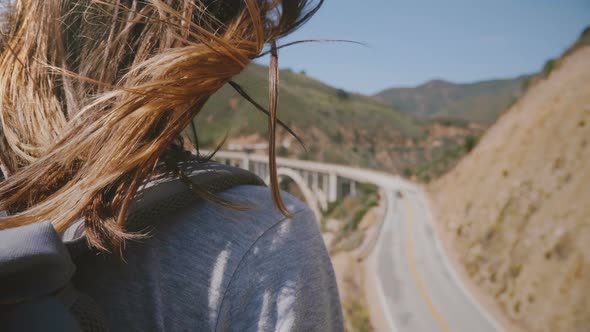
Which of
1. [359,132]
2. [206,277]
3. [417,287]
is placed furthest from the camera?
[359,132]

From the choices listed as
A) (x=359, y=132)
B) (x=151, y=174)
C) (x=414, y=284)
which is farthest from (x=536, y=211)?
(x=359, y=132)

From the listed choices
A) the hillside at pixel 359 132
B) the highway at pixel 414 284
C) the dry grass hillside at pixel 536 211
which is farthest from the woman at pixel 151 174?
the hillside at pixel 359 132

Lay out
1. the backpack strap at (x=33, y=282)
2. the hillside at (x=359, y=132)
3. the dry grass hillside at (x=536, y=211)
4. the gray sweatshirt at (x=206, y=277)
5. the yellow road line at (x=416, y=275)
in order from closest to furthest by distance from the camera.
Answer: the backpack strap at (x=33, y=282)
the gray sweatshirt at (x=206, y=277)
the dry grass hillside at (x=536, y=211)
the yellow road line at (x=416, y=275)
the hillside at (x=359, y=132)

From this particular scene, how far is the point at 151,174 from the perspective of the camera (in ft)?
2.88

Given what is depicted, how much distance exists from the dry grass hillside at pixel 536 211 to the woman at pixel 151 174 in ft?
45.6

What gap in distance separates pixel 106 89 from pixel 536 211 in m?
19.4

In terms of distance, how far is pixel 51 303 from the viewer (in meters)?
0.61

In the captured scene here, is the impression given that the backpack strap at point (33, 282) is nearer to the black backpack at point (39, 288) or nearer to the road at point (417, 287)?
the black backpack at point (39, 288)

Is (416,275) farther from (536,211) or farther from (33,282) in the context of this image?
(33,282)

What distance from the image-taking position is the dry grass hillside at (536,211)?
13.7 metres

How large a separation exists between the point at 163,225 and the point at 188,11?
18.3 inches

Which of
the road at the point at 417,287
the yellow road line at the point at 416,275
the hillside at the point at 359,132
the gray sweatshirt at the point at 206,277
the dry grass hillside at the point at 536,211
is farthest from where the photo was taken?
the hillside at the point at 359,132

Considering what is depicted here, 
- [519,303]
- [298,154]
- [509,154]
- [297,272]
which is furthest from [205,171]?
[298,154]

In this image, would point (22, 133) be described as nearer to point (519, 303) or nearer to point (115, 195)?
point (115, 195)
